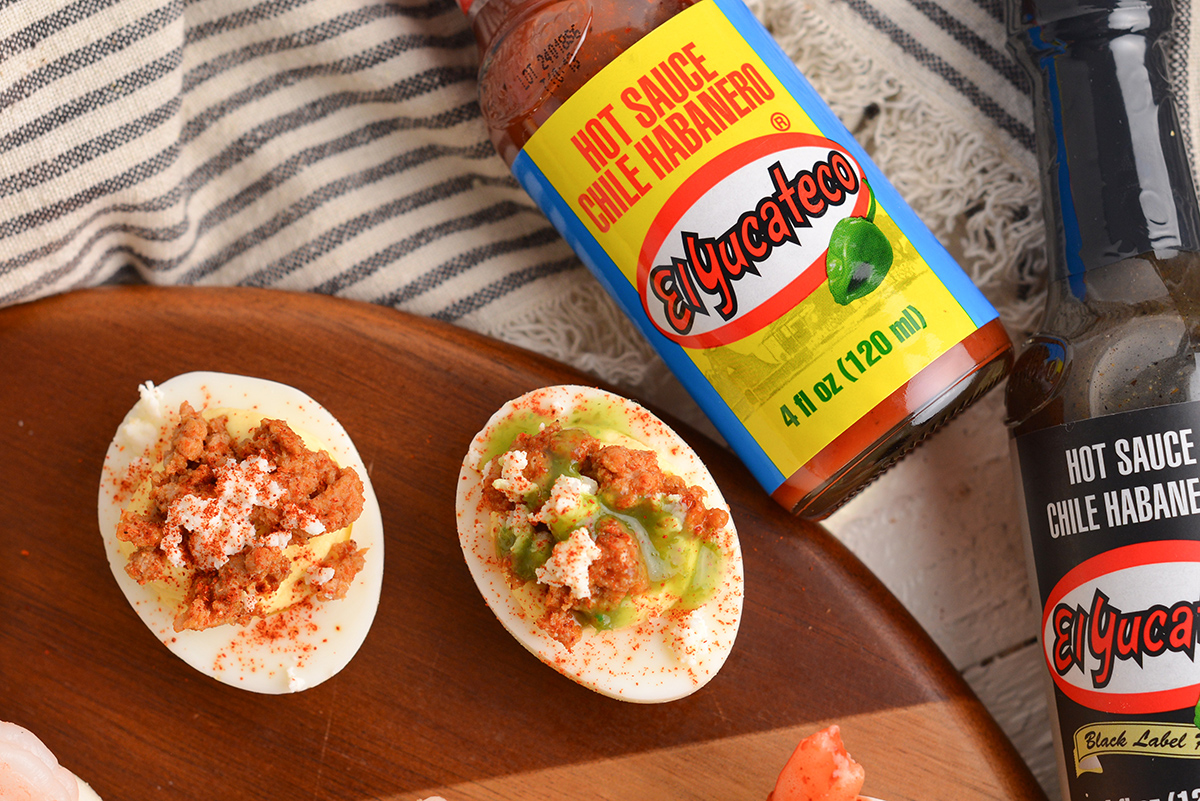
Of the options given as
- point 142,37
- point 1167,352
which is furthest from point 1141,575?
point 142,37

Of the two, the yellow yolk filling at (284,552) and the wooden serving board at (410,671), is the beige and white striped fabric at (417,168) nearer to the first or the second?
the wooden serving board at (410,671)

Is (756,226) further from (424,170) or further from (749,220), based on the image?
(424,170)

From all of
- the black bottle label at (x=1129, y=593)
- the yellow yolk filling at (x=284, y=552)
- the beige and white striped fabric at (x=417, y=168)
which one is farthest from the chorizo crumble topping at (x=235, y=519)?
the black bottle label at (x=1129, y=593)

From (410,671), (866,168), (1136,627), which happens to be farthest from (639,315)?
(1136,627)

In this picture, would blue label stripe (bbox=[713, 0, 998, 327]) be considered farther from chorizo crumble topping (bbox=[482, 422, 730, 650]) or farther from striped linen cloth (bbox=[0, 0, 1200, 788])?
chorizo crumble topping (bbox=[482, 422, 730, 650])

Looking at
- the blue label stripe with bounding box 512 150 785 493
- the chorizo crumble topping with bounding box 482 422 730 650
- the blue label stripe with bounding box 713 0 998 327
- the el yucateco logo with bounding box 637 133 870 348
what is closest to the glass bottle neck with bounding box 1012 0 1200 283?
the blue label stripe with bounding box 713 0 998 327
